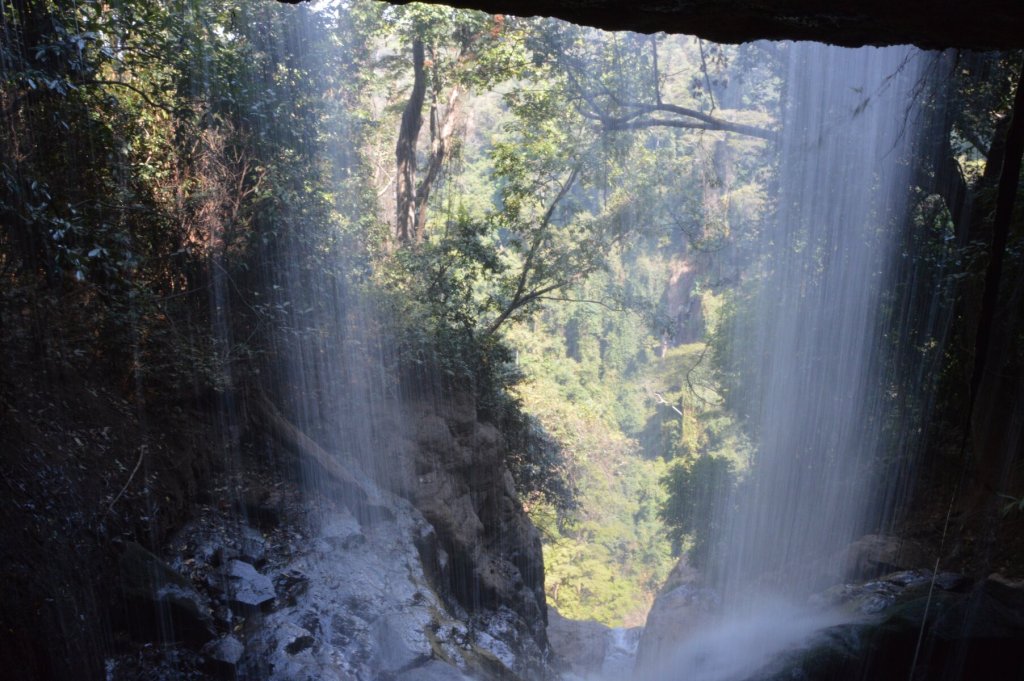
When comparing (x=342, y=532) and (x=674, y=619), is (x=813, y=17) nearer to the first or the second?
(x=342, y=532)

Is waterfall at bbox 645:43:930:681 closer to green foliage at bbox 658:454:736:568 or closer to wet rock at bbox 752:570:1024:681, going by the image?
green foliage at bbox 658:454:736:568

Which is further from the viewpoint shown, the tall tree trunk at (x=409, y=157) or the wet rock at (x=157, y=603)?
the tall tree trunk at (x=409, y=157)

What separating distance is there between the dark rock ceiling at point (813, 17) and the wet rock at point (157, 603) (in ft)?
12.6

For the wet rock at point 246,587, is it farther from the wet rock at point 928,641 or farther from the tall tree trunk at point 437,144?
the tall tree trunk at point 437,144

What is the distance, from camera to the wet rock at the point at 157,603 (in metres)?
4.40

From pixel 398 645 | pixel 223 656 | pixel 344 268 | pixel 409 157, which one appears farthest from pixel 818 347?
pixel 223 656

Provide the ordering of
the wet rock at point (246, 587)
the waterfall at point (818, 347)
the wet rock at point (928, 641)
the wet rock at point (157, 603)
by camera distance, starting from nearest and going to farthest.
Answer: the wet rock at point (157, 603) → the wet rock at point (928, 641) → the wet rock at point (246, 587) → the waterfall at point (818, 347)

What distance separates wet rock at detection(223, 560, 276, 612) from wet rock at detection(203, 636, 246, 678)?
462mm

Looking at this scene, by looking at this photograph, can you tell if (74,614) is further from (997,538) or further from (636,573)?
(636,573)

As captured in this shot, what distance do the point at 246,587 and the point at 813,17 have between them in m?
5.12

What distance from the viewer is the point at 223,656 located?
472cm

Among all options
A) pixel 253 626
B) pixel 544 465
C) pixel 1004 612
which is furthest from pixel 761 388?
pixel 253 626

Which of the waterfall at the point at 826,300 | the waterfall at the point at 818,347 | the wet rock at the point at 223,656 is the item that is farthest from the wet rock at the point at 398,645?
the waterfall at the point at 826,300

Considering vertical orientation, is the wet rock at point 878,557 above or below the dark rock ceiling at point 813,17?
below
